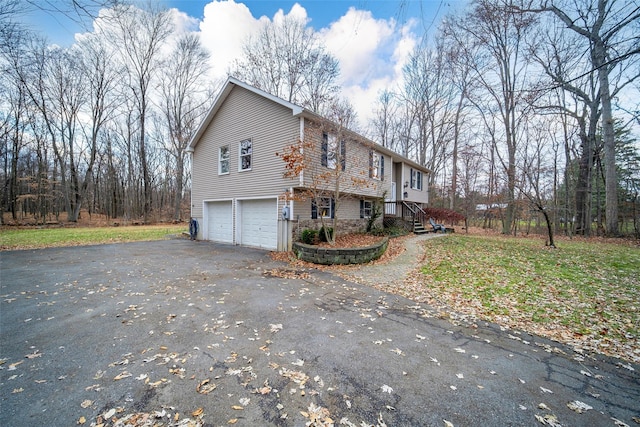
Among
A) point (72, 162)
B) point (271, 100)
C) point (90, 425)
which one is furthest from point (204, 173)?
point (72, 162)

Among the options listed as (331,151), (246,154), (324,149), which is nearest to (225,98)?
(246,154)

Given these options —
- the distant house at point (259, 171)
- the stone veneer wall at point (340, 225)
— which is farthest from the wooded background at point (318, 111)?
the stone veneer wall at point (340, 225)

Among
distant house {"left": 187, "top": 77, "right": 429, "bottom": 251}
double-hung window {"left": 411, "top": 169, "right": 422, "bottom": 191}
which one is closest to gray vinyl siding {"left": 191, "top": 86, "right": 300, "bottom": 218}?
distant house {"left": 187, "top": 77, "right": 429, "bottom": 251}

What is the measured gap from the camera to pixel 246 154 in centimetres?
1166

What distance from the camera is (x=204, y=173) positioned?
45.4 feet

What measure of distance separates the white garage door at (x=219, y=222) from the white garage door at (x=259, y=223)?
0.94 meters

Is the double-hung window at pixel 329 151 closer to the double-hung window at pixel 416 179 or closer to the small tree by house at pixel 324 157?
the small tree by house at pixel 324 157

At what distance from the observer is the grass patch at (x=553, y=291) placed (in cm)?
379

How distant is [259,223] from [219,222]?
10.6 ft

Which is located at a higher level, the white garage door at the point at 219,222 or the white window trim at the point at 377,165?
the white window trim at the point at 377,165

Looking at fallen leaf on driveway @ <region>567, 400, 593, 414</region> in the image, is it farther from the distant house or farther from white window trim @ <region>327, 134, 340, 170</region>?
white window trim @ <region>327, 134, 340, 170</region>

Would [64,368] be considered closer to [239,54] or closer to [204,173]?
[204,173]

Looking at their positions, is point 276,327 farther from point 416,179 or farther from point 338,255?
point 416,179

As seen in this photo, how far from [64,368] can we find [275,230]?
26.1ft
